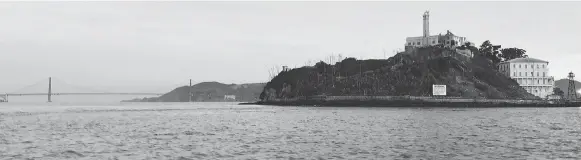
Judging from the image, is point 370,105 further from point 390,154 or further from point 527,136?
point 390,154

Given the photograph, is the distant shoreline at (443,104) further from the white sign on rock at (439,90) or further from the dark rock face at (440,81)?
the dark rock face at (440,81)

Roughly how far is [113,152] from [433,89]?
151m

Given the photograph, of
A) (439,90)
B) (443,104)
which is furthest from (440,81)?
(443,104)

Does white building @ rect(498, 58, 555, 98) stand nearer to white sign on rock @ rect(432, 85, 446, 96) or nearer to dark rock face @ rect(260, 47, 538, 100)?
dark rock face @ rect(260, 47, 538, 100)

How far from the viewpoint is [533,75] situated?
194875 millimetres

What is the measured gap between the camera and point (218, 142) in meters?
43.1

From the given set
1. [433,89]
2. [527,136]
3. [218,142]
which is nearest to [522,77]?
[433,89]

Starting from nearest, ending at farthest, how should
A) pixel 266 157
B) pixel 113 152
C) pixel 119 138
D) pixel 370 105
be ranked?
pixel 266 157 → pixel 113 152 → pixel 119 138 → pixel 370 105

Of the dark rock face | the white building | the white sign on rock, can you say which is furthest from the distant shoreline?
the white building

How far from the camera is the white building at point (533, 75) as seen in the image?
19450 centimetres

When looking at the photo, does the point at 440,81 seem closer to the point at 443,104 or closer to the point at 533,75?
the point at 443,104

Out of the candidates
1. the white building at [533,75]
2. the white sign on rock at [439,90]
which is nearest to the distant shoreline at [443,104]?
the white sign on rock at [439,90]

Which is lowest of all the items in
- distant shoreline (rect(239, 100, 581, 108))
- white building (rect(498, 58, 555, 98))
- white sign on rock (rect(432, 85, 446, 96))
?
distant shoreline (rect(239, 100, 581, 108))

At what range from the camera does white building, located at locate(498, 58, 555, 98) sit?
19450 cm
